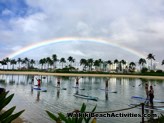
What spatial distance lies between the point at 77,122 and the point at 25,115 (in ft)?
58.7

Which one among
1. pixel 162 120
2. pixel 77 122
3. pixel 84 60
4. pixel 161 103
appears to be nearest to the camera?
pixel 77 122

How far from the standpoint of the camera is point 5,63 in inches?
7795

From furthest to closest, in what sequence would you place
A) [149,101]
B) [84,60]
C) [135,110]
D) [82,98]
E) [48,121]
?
1. [84,60]
2. [82,98]
3. [149,101]
4. [135,110]
5. [48,121]

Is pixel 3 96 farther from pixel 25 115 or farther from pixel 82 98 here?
pixel 82 98

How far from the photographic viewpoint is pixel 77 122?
5.41m

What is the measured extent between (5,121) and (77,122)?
1.68 m

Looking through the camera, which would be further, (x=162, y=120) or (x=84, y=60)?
(x=84, y=60)

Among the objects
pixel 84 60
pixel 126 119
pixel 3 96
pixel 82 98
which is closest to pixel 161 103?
pixel 82 98

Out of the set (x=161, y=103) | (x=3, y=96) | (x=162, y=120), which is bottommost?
(x=161, y=103)

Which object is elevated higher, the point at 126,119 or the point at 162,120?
the point at 162,120

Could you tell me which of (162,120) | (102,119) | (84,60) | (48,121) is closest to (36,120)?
(48,121)

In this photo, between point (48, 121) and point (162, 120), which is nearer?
point (162, 120)

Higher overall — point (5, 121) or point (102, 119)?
point (5, 121)

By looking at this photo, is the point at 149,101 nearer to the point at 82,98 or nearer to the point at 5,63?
the point at 82,98
